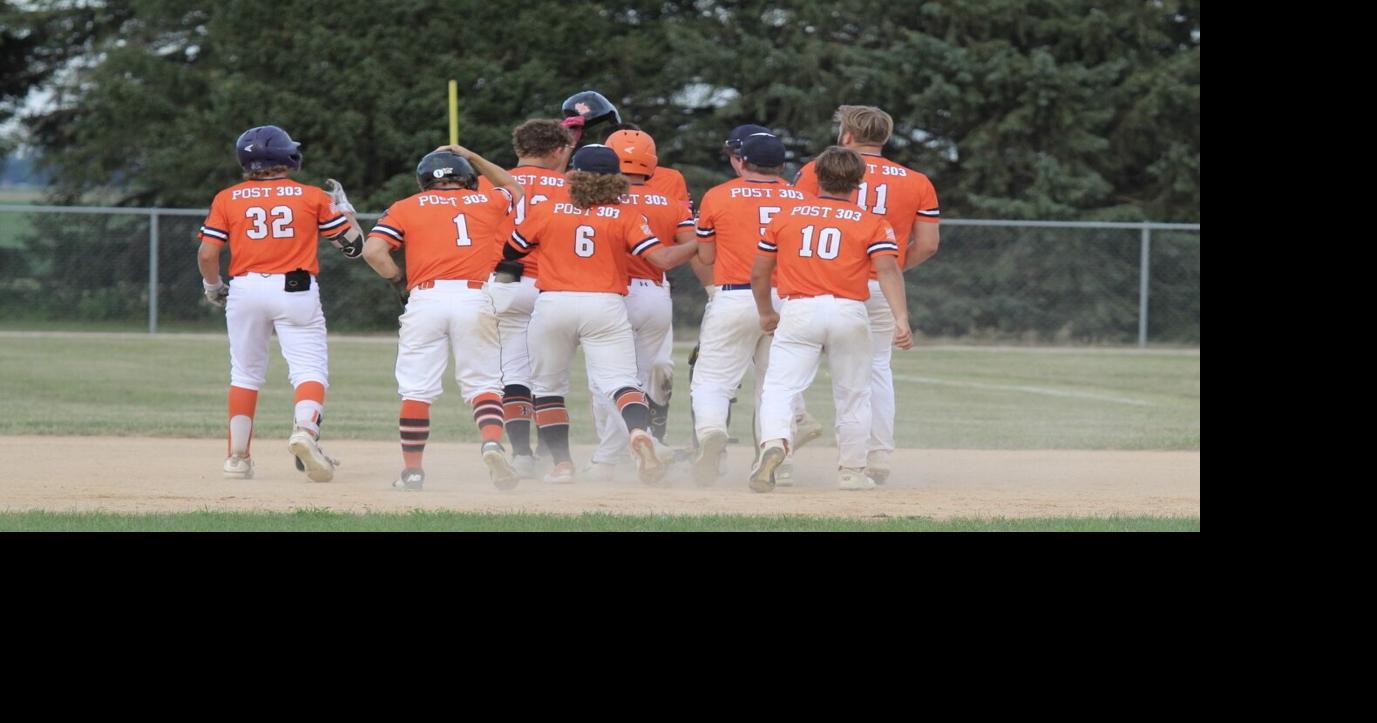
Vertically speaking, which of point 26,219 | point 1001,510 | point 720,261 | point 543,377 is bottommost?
point 1001,510

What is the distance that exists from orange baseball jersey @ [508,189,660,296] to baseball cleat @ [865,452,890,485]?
5.95ft

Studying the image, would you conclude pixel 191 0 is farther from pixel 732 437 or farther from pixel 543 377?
pixel 543 377

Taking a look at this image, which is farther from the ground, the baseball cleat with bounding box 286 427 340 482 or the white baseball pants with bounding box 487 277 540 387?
the white baseball pants with bounding box 487 277 540 387

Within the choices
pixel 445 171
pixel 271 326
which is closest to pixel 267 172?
pixel 271 326

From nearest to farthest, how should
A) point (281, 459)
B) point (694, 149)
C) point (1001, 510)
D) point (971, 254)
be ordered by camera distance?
1. point (1001, 510)
2. point (281, 459)
3. point (971, 254)
4. point (694, 149)

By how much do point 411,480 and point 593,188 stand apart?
6.22 ft

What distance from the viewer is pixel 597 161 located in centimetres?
922

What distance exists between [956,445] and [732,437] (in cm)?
173

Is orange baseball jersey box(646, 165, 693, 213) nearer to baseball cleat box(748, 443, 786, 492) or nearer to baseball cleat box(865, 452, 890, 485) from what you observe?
baseball cleat box(748, 443, 786, 492)

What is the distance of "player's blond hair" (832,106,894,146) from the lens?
950 cm

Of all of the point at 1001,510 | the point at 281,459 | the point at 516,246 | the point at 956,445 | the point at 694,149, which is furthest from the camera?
the point at 694,149

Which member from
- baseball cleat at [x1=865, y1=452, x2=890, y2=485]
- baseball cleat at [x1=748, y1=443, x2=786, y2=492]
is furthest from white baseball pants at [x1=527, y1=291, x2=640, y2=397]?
baseball cleat at [x1=865, y1=452, x2=890, y2=485]

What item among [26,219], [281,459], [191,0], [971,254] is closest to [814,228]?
[281,459]

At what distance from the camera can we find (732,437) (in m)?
13.0
